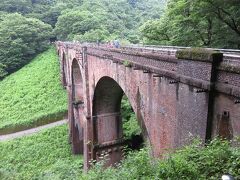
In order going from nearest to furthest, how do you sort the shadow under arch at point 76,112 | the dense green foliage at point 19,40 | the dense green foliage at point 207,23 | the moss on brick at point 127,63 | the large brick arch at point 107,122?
1. the moss on brick at point 127,63
2. the dense green foliage at point 207,23
3. the large brick arch at point 107,122
4. the shadow under arch at point 76,112
5. the dense green foliage at point 19,40

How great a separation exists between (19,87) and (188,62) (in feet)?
125

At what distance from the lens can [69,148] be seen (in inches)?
1077

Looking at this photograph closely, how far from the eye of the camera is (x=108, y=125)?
20.4m

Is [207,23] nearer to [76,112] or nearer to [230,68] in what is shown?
[230,68]

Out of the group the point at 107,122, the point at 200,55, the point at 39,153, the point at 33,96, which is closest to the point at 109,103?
the point at 107,122

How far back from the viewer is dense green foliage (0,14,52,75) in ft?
155

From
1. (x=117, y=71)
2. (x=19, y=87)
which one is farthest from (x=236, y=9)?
(x=19, y=87)

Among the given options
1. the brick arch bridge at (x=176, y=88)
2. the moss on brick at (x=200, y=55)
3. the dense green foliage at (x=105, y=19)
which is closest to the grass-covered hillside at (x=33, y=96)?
the dense green foliage at (x=105, y=19)

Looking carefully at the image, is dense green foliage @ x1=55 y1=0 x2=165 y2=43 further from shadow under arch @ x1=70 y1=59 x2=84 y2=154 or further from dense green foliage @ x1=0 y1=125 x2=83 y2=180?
dense green foliage @ x1=0 y1=125 x2=83 y2=180

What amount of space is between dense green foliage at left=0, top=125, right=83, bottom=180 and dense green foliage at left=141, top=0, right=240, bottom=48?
1245 centimetres

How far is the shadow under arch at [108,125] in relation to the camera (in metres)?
19.3

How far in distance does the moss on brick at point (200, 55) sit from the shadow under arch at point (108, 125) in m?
11.3

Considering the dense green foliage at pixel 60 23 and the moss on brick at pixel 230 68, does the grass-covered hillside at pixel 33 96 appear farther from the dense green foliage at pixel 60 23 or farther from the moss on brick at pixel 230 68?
the moss on brick at pixel 230 68

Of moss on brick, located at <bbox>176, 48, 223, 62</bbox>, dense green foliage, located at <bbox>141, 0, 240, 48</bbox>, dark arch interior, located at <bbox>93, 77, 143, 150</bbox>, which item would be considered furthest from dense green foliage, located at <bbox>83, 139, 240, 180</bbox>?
dark arch interior, located at <bbox>93, 77, 143, 150</bbox>
